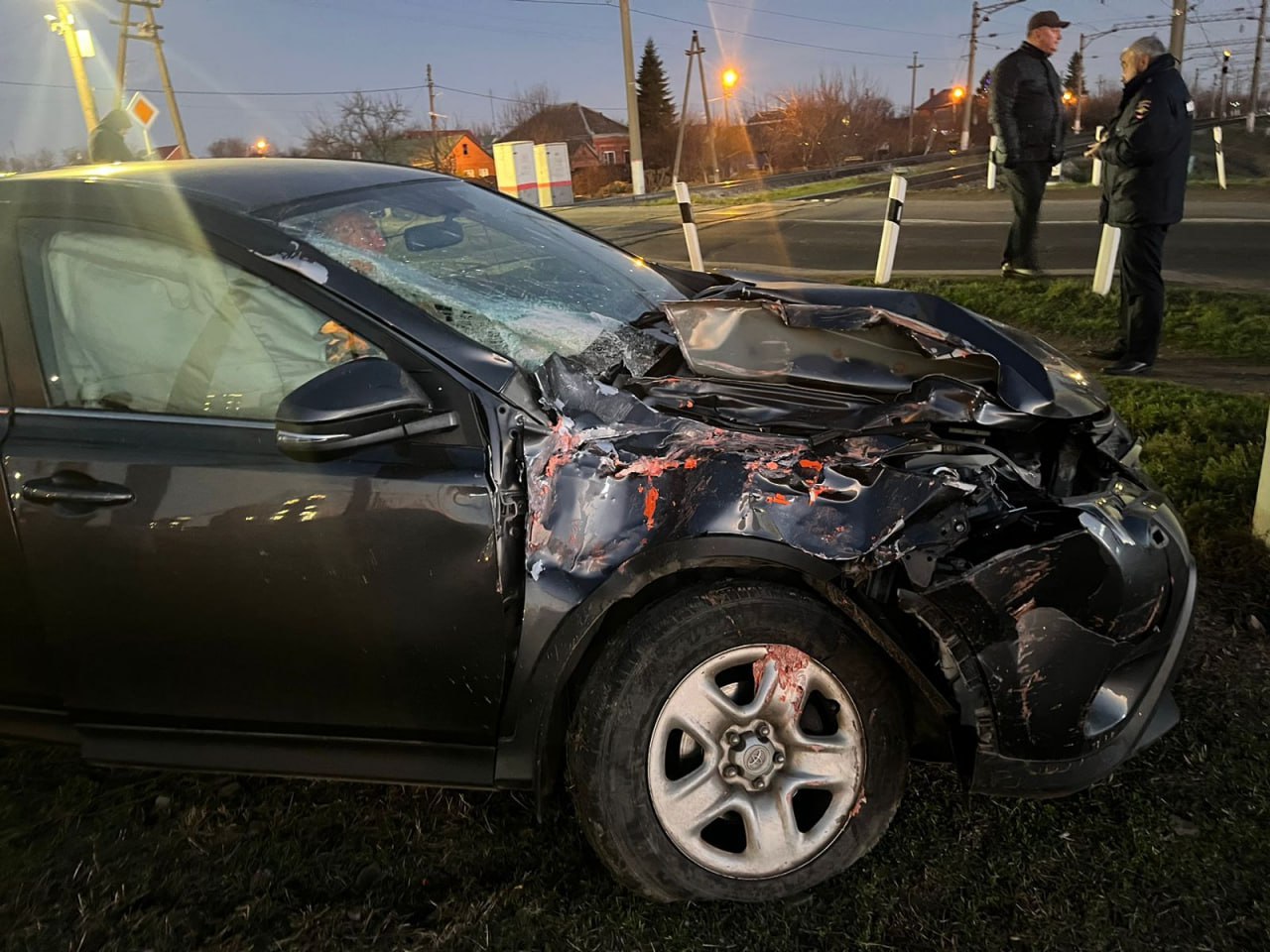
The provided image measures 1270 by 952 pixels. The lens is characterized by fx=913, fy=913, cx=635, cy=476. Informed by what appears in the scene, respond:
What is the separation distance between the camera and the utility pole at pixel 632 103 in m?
30.2

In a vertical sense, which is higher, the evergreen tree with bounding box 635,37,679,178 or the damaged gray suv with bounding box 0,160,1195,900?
the evergreen tree with bounding box 635,37,679,178

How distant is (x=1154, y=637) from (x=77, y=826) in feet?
8.89

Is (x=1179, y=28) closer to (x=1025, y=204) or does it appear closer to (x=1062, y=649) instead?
(x=1025, y=204)

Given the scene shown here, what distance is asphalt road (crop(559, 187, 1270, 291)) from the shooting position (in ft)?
27.8

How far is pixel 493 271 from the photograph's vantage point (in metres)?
2.68

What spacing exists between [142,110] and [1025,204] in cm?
1468

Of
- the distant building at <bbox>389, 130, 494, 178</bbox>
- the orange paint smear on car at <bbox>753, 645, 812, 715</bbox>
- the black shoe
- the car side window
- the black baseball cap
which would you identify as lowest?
the black shoe

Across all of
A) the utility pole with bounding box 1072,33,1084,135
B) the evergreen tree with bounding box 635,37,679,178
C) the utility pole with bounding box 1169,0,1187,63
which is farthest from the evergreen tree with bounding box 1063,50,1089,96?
the utility pole with bounding box 1169,0,1187,63

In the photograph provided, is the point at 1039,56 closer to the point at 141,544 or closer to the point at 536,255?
the point at 536,255

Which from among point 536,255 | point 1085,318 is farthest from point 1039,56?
point 536,255

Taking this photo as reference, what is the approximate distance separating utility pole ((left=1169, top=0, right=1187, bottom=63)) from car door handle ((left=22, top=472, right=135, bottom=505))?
20.1 metres

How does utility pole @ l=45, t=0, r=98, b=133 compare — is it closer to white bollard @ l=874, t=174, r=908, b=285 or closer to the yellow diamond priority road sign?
the yellow diamond priority road sign

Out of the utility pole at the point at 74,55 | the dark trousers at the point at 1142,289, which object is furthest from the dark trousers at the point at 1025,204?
the utility pole at the point at 74,55

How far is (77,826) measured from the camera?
7.94 feet
